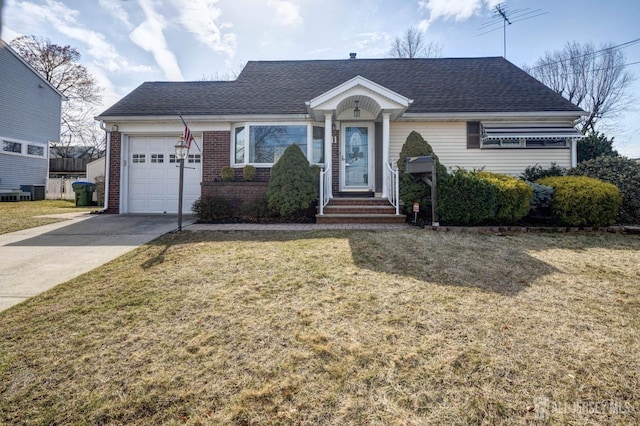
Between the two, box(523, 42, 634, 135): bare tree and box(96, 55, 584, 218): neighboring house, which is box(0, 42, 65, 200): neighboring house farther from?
box(523, 42, 634, 135): bare tree

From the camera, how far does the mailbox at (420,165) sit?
689 cm

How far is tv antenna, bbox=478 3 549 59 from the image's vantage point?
13566 mm

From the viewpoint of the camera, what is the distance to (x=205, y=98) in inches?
419

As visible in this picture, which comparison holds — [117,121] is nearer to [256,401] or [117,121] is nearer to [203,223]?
[203,223]

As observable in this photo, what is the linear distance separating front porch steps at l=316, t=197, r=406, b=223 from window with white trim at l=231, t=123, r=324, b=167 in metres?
2.17

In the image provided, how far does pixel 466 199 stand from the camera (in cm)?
677

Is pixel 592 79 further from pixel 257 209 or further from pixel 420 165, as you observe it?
pixel 257 209

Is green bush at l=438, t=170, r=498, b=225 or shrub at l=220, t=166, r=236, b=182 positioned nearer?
green bush at l=438, t=170, r=498, b=225

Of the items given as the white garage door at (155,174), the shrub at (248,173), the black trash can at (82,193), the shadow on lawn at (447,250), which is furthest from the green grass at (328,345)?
the black trash can at (82,193)

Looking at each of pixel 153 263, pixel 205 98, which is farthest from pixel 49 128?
pixel 153 263

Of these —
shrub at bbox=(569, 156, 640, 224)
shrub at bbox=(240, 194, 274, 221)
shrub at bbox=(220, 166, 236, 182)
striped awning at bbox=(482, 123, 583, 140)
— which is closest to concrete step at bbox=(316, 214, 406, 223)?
shrub at bbox=(240, 194, 274, 221)

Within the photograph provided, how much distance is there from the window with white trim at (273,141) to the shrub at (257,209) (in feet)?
5.76

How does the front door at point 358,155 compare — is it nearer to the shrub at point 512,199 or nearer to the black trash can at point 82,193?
the shrub at point 512,199

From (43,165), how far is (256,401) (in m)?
23.0
